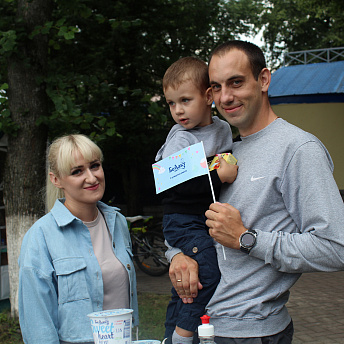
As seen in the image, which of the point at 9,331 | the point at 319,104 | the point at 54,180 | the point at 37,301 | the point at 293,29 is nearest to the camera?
the point at 37,301

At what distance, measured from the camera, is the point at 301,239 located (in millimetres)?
1996

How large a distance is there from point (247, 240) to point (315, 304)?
608 centimetres

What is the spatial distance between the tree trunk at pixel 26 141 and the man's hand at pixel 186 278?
13.2ft

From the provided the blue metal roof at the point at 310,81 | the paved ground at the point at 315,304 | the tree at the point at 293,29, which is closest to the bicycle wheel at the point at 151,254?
the paved ground at the point at 315,304

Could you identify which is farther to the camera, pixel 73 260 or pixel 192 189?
pixel 73 260

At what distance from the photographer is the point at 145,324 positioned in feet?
20.5

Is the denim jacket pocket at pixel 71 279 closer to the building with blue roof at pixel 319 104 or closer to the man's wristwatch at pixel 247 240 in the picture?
the man's wristwatch at pixel 247 240

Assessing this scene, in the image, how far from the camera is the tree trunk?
19.9 ft

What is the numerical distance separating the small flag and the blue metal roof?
10817 mm

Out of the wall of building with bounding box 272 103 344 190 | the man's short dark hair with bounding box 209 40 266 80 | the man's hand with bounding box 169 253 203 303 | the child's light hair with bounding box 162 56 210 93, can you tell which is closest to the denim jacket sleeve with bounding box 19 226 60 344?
the man's hand with bounding box 169 253 203 303

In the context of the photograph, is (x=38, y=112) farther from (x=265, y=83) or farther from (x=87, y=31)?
A: (x=87, y=31)

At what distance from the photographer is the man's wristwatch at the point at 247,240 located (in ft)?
6.72

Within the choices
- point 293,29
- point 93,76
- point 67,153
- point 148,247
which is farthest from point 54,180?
point 293,29

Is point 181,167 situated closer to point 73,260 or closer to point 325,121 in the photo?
point 73,260
